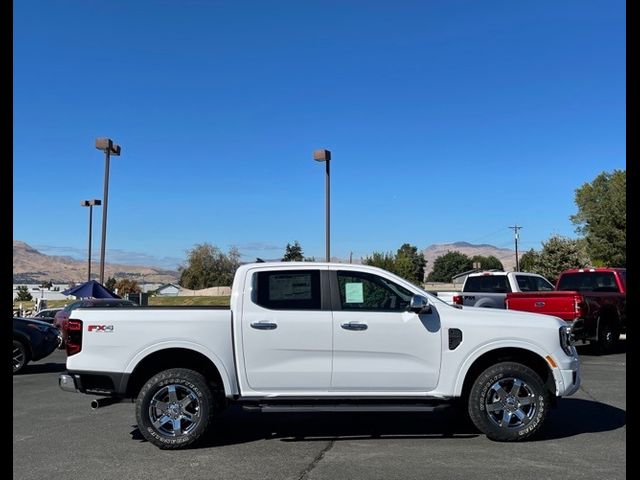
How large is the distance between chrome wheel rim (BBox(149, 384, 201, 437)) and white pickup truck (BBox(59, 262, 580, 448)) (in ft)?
0.03

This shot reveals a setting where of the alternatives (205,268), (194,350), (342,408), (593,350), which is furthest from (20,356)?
(205,268)

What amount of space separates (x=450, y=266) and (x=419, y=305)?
5731 inches

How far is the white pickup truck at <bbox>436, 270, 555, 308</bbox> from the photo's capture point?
50.6 feet

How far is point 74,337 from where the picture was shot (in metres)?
6.42

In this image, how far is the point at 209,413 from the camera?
6285 mm

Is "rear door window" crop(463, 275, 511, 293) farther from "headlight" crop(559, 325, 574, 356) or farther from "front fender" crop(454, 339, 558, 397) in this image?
"front fender" crop(454, 339, 558, 397)

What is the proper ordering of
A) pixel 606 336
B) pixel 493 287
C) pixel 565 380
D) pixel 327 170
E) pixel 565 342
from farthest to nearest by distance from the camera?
pixel 327 170 < pixel 493 287 < pixel 606 336 < pixel 565 342 < pixel 565 380

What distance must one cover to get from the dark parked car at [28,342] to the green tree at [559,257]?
52512 mm

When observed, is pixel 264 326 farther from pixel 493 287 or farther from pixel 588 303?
pixel 493 287

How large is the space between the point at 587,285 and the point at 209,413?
39.7 ft

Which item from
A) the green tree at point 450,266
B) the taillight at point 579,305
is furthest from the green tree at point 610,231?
the green tree at point 450,266

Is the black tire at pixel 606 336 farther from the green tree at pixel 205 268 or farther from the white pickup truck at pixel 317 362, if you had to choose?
the green tree at pixel 205 268
